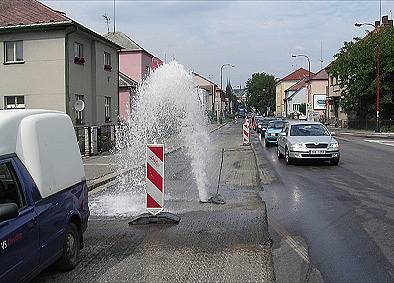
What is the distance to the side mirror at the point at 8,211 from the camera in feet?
13.8

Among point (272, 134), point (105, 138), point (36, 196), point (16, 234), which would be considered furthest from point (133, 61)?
point (16, 234)

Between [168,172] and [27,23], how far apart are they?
13.6 metres

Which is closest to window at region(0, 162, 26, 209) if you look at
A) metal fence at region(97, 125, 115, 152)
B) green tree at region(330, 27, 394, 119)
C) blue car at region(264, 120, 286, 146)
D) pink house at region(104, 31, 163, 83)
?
metal fence at region(97, 125, 115, 152)

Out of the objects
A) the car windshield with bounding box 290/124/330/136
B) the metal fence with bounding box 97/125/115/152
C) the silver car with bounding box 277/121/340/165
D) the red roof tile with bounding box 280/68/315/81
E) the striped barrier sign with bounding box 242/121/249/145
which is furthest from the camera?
the red roof tile with bounding box 280/68/315/81

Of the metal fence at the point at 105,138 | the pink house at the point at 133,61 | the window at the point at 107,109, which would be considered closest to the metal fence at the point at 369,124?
the pink house at the point at 133,61

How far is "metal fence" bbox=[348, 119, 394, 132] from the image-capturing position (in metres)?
48.5

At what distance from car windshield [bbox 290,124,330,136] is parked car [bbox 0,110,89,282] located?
13.7m

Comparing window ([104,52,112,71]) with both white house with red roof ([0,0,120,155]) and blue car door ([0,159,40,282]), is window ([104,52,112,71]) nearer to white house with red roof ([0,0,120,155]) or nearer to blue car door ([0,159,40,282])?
white house with red roof ([0,0,120,155])

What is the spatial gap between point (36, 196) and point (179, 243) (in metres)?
2.55

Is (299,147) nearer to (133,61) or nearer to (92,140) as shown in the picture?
(92,140)

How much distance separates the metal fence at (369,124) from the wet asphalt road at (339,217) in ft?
114

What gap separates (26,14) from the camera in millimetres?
26016

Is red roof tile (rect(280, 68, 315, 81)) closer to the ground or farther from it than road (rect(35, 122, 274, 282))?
farther from it

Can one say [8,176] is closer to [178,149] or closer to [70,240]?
[70,240]
